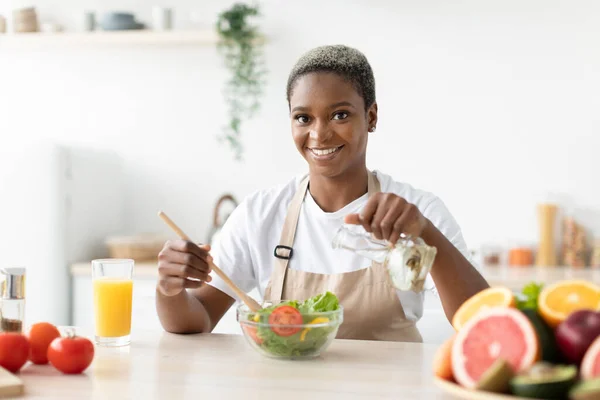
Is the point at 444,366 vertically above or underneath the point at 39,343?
above

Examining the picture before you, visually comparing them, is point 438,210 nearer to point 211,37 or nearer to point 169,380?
point 169,380

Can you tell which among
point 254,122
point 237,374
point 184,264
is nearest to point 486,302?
point 237,374

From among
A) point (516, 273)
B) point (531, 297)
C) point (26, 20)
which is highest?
point (26, 20)

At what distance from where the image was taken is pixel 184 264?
60.5 inches

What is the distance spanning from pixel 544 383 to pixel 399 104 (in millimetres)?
2507

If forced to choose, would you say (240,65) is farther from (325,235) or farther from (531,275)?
(325,235)

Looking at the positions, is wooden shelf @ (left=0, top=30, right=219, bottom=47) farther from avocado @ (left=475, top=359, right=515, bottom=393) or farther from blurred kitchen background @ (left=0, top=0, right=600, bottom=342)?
avocado @ (left=475, top=359, right=515, bottom=393)

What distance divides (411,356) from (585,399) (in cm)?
56

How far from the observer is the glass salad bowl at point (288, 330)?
1356 mm

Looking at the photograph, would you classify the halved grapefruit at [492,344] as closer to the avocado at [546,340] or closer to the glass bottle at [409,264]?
the avocado at [546,340]

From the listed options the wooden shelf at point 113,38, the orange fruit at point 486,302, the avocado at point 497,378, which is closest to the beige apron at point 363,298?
the orange fruit at point 486,302

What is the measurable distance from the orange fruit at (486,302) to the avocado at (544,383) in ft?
0.48

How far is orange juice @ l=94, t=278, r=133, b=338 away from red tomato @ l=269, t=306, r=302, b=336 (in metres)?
0.34

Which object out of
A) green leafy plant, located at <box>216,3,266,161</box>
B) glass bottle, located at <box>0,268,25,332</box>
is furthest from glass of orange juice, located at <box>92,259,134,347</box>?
green leafy plant, located at <box>216,3,266,161</box>
